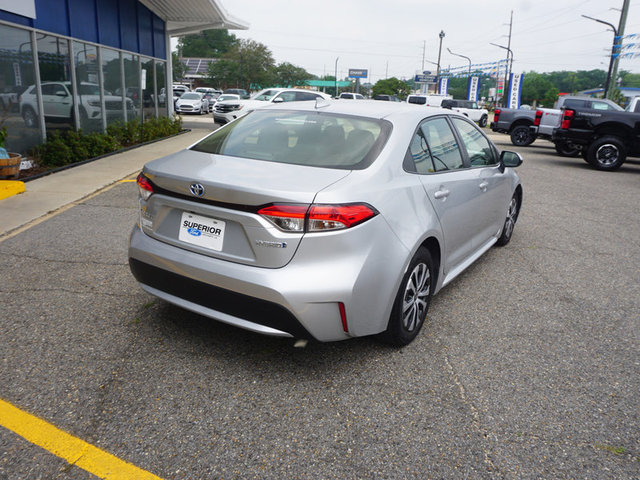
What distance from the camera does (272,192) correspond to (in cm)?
273

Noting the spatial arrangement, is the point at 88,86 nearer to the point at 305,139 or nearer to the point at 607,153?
the point at 305,139

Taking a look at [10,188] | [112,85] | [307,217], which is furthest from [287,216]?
[112,85]

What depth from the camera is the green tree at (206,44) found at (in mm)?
125250

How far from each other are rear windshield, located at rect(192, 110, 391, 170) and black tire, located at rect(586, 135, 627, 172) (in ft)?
39.8

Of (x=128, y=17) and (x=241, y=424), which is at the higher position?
(x=128, y=17)

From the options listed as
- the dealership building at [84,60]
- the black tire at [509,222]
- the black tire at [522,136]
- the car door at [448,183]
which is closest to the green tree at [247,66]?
the dealership building at [84,60]

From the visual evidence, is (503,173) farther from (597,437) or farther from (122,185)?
(122,185)

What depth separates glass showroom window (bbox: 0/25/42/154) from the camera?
30.1 feet

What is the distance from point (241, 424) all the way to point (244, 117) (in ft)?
7.93

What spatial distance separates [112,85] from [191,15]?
5.74 meters

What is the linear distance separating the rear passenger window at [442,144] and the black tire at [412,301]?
77 cm

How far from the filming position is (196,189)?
9.64 ft

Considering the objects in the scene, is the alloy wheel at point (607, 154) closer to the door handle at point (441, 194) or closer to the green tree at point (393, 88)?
the door handle at point (441, 194)

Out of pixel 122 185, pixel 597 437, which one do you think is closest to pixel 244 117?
pixel 597 437
